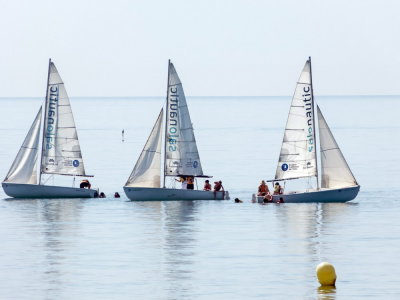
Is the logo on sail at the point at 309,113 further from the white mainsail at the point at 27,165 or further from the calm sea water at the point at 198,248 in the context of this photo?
the white mainsail at the point at 27,165

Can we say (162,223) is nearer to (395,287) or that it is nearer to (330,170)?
(330,170)

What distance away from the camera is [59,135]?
90.8 meters

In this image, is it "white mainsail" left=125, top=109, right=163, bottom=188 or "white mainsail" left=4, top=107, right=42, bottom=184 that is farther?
"white mainsail" left=4, top=107, right=42, bottom=184

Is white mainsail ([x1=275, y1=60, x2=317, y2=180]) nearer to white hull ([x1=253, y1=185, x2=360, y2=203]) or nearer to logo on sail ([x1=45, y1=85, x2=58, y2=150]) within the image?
white hull ([x1=253, y1=185, x2=360, y2=203])

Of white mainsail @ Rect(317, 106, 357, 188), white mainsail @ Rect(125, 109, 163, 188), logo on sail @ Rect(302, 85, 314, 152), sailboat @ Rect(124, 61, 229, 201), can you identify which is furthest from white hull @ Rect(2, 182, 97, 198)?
white mainsail @ Rect(317, 106, 357, 188)

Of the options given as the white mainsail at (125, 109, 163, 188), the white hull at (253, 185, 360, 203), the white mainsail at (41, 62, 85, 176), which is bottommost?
the white hull at (253, 185, 360, 203)

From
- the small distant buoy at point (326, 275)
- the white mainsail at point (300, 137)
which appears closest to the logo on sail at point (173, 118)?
the white mainsail at point (300, 137)

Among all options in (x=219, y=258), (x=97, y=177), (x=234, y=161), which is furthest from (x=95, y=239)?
(x=234, y=161)

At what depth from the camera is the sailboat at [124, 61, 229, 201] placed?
284ft

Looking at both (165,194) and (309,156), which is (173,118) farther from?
(309,156)

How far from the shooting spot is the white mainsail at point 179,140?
292 ft

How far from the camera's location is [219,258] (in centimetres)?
6053

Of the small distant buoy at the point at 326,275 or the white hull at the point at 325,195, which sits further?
the white hull at the point at 325,195

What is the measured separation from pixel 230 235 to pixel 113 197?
83.2 feet
